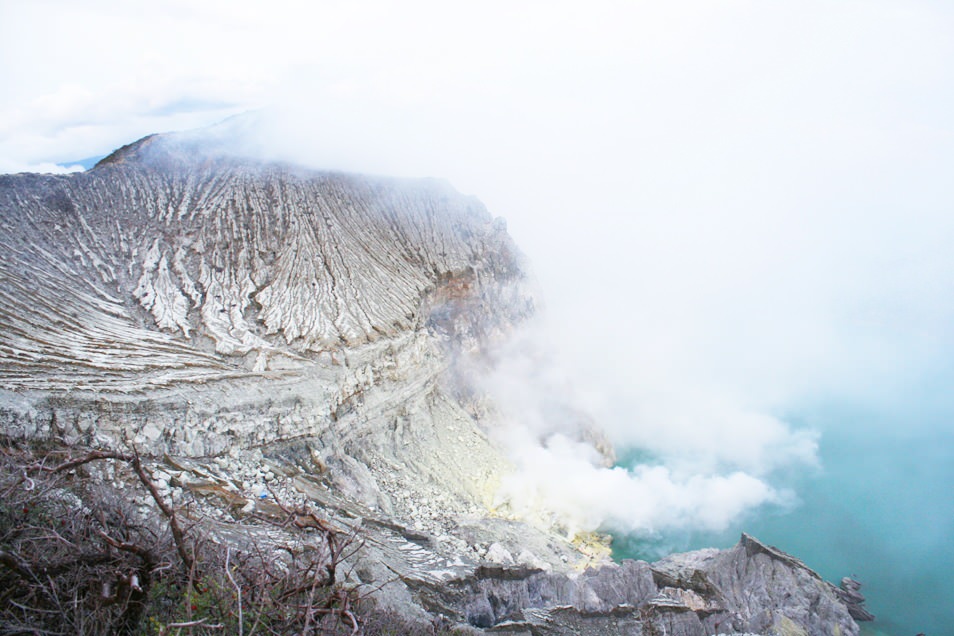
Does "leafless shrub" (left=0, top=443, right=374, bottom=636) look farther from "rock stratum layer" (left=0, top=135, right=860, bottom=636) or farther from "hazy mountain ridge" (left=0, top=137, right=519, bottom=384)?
"hazy mountain ridge" (left=0, top=137, right=519, bottom=384)

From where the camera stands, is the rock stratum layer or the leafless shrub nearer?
the leafless shrub

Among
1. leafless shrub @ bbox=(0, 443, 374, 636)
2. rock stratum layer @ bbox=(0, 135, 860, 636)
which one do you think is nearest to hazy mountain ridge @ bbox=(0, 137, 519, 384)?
rock stratum layer @ bbox=(0, 135, 860, 636)

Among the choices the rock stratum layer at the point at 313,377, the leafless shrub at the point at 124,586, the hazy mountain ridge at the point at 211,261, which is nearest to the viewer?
the leafless shrub at the point at 124,586

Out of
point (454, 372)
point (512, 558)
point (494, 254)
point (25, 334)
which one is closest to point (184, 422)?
point (25, 334)

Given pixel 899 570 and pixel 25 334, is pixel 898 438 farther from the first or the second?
pixel 25 334

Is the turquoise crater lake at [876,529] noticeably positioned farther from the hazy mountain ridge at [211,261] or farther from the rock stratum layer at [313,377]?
the hazy mountain ridge at [211,261]

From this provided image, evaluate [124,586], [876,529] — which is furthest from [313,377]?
[876,529]

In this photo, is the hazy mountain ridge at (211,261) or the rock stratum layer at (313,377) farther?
the hazy mountain ridge at (211,261)

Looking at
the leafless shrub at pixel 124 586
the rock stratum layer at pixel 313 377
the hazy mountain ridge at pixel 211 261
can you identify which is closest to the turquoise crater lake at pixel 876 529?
the rock stratum layer at pixel 313 377
